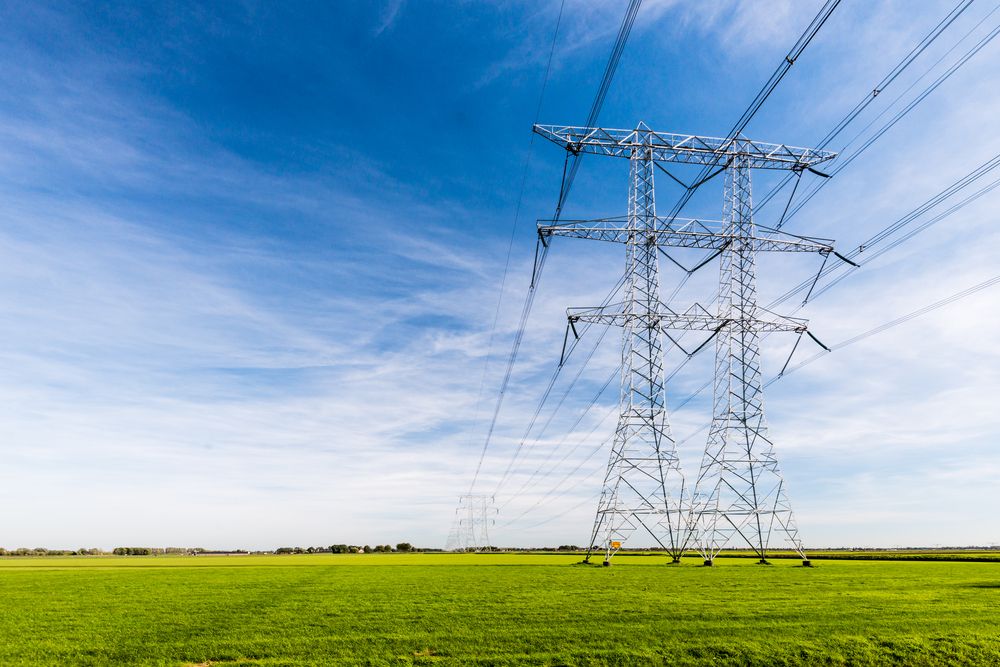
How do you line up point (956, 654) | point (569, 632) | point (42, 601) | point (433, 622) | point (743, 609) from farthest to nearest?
point (42, 601)
point (743, 609)
point (433, 622)
point (569, 632)
point (956, 654)

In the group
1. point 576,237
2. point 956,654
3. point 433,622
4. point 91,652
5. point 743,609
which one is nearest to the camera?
point 956,654

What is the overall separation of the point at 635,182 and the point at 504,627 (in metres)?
45.1

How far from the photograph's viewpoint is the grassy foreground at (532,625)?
60.2 ft

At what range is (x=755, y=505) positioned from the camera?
50938 mm

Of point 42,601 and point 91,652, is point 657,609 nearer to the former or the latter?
point 91,652

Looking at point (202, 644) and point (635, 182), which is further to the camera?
point (635, 182)

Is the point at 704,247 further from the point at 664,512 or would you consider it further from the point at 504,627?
the point at 504,627

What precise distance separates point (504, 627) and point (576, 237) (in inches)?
1355

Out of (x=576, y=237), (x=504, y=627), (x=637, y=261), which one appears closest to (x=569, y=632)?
(x=504, y=627)

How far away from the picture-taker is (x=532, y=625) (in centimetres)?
2281

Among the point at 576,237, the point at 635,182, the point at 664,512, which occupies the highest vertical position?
the point at 635,182

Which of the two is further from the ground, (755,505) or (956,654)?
(755,505)

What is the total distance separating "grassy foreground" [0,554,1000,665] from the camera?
18359mm

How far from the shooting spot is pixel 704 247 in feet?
185
